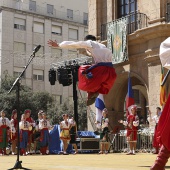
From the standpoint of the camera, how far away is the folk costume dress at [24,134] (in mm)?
17453

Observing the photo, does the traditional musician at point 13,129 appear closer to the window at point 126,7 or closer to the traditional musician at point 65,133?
the traditional musician at point 65,133

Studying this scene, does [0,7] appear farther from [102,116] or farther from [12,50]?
[102,116]

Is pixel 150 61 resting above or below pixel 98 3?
below

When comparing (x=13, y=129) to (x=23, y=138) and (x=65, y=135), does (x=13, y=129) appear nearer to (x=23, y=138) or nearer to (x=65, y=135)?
(x=23, y=138)

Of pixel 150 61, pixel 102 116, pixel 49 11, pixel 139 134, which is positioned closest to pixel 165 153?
pixel 102 116

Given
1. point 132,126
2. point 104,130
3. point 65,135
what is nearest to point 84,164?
point 132,126

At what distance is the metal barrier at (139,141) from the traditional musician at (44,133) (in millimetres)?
2940

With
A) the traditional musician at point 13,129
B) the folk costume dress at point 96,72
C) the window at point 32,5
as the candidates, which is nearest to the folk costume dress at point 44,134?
the traditional musician at point 13,129

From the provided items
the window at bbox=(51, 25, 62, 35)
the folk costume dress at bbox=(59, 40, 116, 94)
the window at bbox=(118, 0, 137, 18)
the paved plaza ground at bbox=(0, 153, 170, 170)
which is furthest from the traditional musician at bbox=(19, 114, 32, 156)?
the window at bbox=(51, 25, 62, 35)

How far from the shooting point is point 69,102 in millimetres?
46812

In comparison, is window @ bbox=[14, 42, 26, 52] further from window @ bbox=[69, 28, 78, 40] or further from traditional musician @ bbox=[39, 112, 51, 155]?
traditional musician @ bbox=[39, 112, 51, 155]

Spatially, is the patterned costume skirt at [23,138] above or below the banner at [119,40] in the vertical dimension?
below

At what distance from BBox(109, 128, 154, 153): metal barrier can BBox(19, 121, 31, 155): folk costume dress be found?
3.83 metres

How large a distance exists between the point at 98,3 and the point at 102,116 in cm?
879
